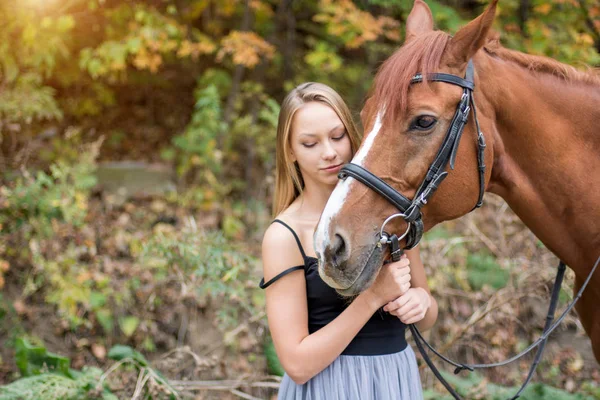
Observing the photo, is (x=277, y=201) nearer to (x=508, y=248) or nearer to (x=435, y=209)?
(x=435, y=209)

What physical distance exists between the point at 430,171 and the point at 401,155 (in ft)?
0.36

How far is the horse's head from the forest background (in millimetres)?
1746

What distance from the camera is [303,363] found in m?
1.76

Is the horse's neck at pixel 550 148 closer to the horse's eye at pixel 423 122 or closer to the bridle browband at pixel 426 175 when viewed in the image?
the bridle browband at pixel 426 175

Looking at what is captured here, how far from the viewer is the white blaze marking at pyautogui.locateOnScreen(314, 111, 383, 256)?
62.9 inches

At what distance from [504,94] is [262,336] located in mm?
2426

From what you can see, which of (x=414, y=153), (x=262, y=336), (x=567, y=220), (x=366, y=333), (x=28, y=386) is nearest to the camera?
(x=414, y=153)

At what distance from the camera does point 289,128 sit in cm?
193

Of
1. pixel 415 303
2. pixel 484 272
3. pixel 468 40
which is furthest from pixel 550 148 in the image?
pixel 484 272

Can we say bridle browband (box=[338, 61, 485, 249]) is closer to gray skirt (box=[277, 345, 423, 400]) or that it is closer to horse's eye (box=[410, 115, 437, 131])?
horse's eye (box=[410, 115, 437, 131])

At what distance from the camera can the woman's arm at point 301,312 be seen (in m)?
1.73

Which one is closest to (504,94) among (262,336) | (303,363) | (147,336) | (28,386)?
(303,363)

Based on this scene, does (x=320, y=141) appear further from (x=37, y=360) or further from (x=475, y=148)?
(x=37, y=360)

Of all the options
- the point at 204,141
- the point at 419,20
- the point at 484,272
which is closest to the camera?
the point at 419,20
